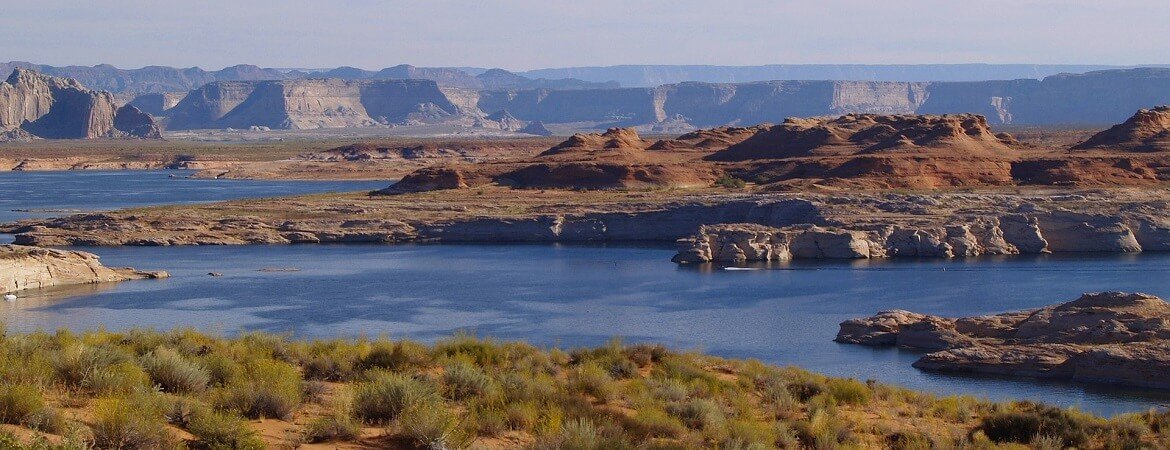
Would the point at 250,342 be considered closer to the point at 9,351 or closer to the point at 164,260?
the point at 9,351

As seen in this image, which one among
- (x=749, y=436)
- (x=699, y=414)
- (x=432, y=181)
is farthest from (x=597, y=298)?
(x=432, y=181)

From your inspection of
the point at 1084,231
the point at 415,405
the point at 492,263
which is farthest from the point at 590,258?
the point at 415,405

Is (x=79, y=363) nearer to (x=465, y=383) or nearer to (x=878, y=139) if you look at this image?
(x=465, y=383)

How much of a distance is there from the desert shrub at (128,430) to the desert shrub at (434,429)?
1.96 m

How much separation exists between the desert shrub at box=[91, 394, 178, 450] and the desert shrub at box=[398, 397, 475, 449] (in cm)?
196

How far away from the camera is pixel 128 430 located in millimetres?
10250

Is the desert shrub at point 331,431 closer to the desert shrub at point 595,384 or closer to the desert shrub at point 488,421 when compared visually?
the desert shrub at point 488,421

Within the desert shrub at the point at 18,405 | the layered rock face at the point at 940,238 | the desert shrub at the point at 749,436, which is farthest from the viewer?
the layered rock face at the point at 940,238

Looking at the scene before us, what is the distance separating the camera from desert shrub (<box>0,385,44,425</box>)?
1064 centimetres

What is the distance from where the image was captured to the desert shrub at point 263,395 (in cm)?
1214

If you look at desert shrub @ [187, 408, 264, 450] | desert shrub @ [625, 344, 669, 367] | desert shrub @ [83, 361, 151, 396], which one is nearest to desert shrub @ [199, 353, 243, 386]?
desert shrub @ [83, 361, 151, 396]

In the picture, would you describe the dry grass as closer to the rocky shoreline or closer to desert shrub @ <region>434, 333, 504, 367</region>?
desert shrub @ <region>434, 333, 504, 367</region>

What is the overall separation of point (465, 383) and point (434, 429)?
277cm

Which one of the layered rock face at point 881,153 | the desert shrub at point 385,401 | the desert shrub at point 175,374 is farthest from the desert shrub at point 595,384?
the layered rock face at point 881,153
